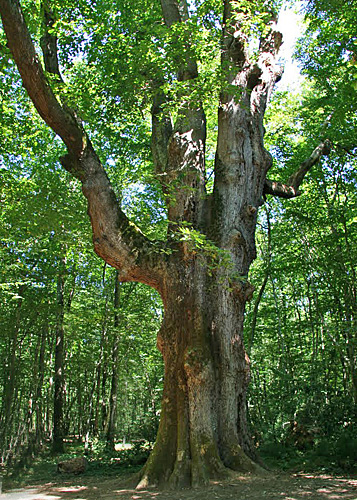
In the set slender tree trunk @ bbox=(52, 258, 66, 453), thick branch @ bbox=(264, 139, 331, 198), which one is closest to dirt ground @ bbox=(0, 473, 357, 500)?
thick branch @ bbox=(264, 139, 331, 198)

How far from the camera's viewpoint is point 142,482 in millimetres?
4945

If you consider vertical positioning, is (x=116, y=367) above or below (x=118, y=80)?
below

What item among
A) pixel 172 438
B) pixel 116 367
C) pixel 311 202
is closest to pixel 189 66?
pixel 311 202

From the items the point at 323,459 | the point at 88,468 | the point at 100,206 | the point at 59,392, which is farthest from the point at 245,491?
the point at 59,392

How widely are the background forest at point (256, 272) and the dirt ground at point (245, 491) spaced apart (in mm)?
1186

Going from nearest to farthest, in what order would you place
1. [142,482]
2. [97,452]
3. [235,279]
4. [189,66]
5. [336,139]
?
[142,482] → [235,279] → [189,66] → [336,139] → [97,452]

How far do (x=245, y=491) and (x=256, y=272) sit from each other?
9.15 meters

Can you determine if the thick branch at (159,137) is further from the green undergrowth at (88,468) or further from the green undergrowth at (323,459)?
the green undergrowth at (88,468)

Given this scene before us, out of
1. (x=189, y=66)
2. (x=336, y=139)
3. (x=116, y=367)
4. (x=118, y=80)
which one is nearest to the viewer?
(x=189, y=66)

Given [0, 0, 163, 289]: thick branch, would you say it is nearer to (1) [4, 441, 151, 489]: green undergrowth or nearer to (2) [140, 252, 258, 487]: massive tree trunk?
(2) [140, 252, 258, 487]: massive tree trunk

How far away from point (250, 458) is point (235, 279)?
2.28 m

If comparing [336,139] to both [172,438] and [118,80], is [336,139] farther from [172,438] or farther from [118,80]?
[172,438]

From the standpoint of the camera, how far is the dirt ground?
13.5 feet

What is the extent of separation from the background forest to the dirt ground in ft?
3.89
